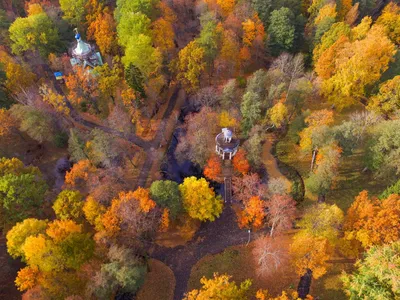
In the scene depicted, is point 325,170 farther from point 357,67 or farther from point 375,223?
point 357,67

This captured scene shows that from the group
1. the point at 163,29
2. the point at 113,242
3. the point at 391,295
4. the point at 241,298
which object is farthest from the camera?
the point at 163,29

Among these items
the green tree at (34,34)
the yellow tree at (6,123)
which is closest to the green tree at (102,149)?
the yellow tree at (6,123)

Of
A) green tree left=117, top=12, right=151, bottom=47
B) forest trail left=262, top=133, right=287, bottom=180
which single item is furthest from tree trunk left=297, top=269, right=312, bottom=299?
green tree left=117, top=12, right=151, bottom=47

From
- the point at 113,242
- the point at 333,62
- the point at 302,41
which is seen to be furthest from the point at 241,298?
the point at 302,41

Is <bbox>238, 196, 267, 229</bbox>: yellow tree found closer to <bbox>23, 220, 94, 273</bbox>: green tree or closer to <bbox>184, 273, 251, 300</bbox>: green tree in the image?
<bbox>184, 273, 251, 300</bbox>: green tree

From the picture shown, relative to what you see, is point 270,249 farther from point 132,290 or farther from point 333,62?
point 333,62

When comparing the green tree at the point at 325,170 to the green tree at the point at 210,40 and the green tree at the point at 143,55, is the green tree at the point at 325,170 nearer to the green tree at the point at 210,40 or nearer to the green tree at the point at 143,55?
the green tree at the point at 210,40

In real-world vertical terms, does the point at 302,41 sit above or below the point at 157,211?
above
